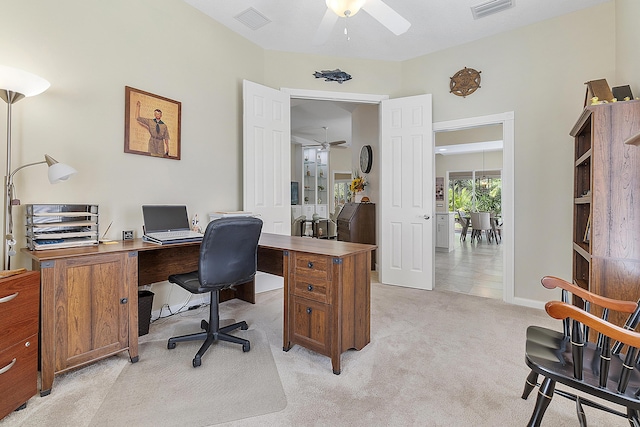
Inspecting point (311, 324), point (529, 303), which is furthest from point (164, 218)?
point (529, 303)

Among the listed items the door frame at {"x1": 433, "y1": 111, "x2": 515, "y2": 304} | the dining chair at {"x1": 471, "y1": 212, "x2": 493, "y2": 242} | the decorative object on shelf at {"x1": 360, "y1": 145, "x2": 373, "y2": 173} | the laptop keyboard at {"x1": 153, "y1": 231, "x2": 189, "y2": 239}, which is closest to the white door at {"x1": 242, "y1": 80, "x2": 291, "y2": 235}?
the laptop keyboard at {"x1": 153, "y1": 231, "x2": 189, "y2": 239}

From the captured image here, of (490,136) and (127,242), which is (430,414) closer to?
(127,242)

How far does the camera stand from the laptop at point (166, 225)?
7.69ft

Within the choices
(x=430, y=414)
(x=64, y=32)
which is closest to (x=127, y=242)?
(x=64, y=32)

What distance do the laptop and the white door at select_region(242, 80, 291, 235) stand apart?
841 mm

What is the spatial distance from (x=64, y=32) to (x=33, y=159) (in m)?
0.95

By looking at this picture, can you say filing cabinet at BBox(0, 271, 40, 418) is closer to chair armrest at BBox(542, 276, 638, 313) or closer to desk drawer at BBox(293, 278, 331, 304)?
desk drawer at BBox(293, 278, 331, 304)

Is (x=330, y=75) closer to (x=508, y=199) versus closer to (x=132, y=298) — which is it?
(x=508, y=199)

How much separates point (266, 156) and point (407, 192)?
180 cm

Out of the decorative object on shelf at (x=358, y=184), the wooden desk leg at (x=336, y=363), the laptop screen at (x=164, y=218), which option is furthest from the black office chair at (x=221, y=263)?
the decorative object on shelf at (x=358, y=184)

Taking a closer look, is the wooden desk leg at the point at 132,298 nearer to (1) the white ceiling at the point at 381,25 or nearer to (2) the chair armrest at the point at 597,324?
(2) the chair armrest at the point at 597,324

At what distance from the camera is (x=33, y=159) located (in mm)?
2100

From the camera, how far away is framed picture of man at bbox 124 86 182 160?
2.60 metres

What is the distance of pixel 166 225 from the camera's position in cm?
262
